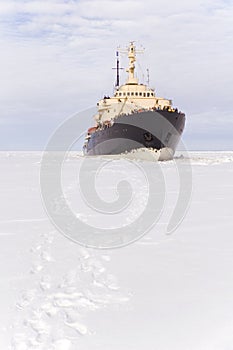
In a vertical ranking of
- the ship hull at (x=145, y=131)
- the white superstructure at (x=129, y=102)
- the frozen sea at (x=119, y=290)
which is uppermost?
the white superstructure at (x=129, y=102)

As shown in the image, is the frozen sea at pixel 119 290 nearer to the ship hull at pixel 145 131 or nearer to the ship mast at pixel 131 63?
the ship hull at pixel 145 131

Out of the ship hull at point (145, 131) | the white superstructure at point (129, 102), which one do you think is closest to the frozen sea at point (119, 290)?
the ship hull at point (145, 131)

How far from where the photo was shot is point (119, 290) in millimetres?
4297

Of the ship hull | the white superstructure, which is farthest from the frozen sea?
the white superstructure

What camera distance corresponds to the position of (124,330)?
3457 mm

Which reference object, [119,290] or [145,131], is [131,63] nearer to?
[145,131]

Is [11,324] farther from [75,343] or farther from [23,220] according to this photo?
[23,220]

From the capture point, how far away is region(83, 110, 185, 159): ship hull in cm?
3281

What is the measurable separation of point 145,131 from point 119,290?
95.5ft

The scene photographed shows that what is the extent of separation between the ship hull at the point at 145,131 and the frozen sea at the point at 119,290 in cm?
2559

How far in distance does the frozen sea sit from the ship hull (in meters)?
25.6

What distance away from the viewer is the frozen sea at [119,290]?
11.0 feet

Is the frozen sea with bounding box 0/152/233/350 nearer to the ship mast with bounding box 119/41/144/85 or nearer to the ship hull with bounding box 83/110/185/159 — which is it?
the ship hull with bounding box 83/110/185/159

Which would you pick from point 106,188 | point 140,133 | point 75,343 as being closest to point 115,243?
point 75,343
